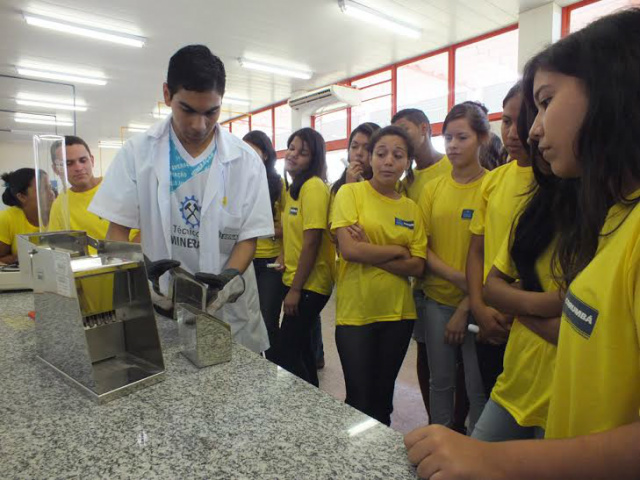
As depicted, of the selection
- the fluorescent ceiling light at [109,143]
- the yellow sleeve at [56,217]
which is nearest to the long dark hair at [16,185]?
the yellow sleeve at [56,217]

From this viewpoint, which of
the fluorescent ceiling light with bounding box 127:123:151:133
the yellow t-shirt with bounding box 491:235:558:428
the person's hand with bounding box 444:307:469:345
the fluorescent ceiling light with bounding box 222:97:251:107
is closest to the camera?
the yellow t-shirt with bounding box 491:235:558:428

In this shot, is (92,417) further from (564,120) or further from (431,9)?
(431,9)

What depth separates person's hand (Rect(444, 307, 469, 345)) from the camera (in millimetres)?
1490

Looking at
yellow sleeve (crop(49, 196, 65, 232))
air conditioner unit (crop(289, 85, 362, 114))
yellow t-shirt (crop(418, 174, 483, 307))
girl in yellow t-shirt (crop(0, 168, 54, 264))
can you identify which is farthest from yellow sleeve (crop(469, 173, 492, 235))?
air conditioner unit (crop(289, 85, 362, 114))

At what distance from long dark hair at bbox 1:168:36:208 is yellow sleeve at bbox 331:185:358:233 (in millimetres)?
1837

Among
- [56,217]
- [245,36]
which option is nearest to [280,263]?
[56,217]

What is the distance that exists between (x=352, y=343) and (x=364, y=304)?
0.15 metres

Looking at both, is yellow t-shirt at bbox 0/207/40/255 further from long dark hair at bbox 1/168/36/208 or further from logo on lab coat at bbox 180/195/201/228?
logo on lab coat at bbox 180/195/201/228

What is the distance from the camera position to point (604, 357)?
519mm

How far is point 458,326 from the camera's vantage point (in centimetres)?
150

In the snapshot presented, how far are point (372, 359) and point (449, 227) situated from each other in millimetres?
581

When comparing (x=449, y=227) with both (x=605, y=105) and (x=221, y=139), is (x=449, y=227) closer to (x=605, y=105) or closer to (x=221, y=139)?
(x=221, y=139)

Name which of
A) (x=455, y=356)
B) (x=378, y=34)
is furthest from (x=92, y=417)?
(x=378, y=34)

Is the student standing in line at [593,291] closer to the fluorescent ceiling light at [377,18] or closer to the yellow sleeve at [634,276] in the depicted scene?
the yellow sleeve at [634,276]
